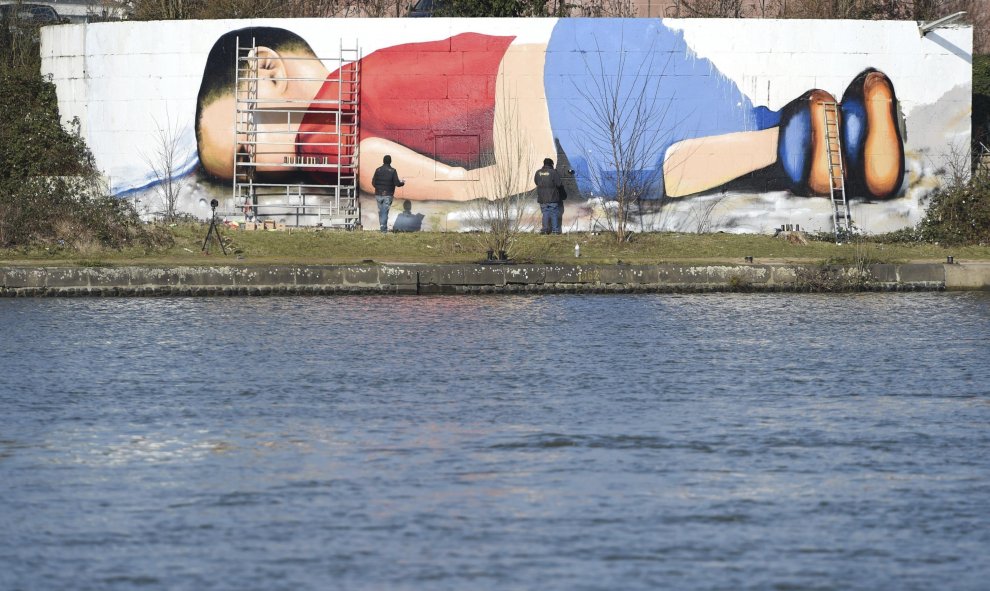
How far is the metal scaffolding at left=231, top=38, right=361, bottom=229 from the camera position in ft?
99.3

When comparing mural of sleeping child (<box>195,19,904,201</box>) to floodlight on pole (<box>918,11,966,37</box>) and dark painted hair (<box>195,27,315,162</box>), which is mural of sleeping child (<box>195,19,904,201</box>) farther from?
floodlight on pole (<box>918,11,966,37</box>)

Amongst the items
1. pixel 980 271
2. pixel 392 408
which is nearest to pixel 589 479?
pixel 392 408

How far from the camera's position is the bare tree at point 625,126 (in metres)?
30.0

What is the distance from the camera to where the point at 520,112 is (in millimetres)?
30109

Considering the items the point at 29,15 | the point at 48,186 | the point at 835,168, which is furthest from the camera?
the point at 29,15

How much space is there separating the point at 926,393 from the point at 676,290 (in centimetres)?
1059

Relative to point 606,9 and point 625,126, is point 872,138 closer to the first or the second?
point 625,126

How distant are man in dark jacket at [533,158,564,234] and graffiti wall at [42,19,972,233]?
2.32ft

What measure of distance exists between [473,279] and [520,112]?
7.36m

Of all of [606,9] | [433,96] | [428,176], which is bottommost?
[428,176]

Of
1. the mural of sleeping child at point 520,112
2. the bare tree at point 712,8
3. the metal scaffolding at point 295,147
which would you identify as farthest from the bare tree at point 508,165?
the bare tree at point 712,8

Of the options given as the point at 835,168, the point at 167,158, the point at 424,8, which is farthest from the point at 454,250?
the point at 424,8

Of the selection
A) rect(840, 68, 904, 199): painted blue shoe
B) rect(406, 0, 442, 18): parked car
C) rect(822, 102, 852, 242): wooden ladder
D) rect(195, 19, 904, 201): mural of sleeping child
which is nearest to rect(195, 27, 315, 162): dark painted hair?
rect(195, 19, 904, 201): mural of sleeping child

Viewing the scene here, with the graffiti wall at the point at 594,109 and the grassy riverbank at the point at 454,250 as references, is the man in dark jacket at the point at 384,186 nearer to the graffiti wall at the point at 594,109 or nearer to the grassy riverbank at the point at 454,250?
the graffiti wall at the point at 594,109
